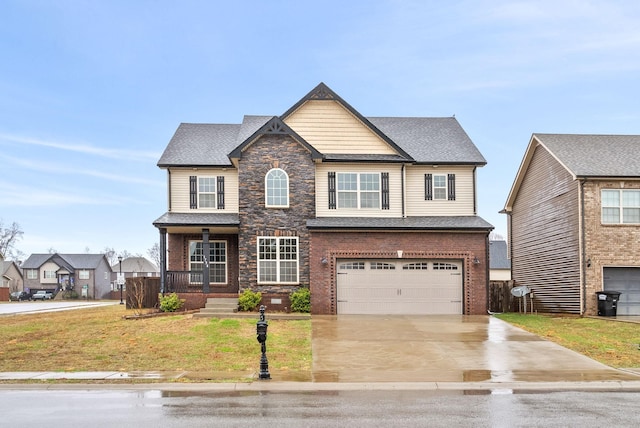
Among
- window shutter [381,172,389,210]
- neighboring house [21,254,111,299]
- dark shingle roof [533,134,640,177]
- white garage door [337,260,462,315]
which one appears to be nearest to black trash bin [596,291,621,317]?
dark shingle roof [533,134,640,177]

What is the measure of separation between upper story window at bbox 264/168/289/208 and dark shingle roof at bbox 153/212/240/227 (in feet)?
5.95

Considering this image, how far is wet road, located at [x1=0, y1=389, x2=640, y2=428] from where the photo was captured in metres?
8.64

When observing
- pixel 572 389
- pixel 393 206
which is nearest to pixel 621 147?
pixel 393 206

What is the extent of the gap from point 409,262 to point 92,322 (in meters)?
13.0

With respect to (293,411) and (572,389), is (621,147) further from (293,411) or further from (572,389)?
(293,411)

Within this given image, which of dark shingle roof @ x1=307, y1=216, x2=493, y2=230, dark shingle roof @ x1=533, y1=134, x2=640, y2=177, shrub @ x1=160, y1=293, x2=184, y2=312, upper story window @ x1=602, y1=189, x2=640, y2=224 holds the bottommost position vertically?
shrub @ x1=160, y1=293, x2=184, y2=312

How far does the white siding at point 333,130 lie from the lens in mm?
26141

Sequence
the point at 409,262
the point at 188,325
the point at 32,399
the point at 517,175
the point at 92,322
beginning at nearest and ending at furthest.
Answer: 1. the point at 32,399
2. the point at 188,325
3. the point at 92,322
4. the point at 409,262
5. the point at 517,175

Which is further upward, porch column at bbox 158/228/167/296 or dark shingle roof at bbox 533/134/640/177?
dark shingle roof at bbox 533/134/640/177

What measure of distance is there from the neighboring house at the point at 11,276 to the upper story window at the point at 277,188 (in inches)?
2652

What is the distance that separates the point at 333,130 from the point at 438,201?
5732 millimetres

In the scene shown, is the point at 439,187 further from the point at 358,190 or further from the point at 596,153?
the point at 596,153

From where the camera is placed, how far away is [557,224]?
27.4 meters

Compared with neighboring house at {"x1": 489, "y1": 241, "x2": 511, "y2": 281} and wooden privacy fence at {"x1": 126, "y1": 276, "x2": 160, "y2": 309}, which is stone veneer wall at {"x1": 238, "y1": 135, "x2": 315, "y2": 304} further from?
neighboring house at {"x1": 489, "y1": 241, "x2": 511, "y2": 281}
